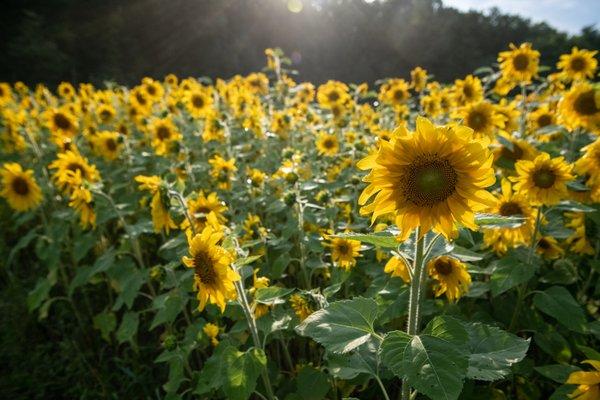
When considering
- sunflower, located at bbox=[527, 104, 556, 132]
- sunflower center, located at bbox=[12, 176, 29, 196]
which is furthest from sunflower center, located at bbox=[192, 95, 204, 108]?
sunflower, located at bbox=[527, 104, 556, 132]

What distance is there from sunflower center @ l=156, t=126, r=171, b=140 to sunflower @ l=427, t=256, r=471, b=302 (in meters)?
2.95

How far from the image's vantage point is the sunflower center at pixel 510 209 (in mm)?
2340

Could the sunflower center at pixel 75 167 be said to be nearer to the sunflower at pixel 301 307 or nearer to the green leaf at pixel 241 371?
the sunflower at pixel 301 307

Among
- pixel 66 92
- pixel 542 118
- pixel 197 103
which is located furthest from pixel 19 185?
pixel 66 92

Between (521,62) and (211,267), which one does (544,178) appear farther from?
(521,62)

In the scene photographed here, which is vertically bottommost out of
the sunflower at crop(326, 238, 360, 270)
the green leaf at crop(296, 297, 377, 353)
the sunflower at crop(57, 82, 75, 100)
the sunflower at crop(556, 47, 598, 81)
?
the green leaf at crop(296, 297, 377, 353)

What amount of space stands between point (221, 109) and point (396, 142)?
5.16 metres

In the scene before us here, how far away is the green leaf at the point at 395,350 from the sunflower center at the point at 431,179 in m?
0.38

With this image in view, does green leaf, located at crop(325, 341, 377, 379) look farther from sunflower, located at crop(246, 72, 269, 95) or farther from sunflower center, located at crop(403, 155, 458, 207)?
sunflower, located at crop(246, 72, 269, 95)

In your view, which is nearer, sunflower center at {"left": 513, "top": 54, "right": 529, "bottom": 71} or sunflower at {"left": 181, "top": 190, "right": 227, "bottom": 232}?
sunflower at {"left": 181, "top": 190, "right": 227, "bottom": 232}

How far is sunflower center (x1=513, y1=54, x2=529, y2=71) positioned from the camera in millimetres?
4074

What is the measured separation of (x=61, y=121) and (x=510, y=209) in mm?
4371

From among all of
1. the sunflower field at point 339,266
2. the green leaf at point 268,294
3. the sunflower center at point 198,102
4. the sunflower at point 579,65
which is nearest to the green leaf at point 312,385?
the sunflower field at point 339,266

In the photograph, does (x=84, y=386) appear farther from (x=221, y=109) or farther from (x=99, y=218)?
(x=221, y=109)
